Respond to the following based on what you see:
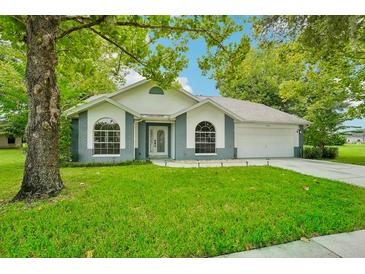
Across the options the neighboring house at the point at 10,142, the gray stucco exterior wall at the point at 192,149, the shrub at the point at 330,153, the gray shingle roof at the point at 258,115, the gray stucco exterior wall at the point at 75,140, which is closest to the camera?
the gray stucco exterior wall at the point at 75,140

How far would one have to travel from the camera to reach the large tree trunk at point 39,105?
5512 mm

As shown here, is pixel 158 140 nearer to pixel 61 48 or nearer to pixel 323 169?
pixel 61 48

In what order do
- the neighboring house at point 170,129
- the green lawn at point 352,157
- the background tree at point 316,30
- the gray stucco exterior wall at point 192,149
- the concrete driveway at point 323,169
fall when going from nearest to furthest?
the background tree at point 316,30, the concrete driveway at point 323,169, the neighboring house at point 170,129, the gray stucco exterior wall at point 192,149, the green lawn at point 352,157

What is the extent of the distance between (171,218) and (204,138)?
11.3 m

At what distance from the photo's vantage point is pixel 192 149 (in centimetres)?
1498

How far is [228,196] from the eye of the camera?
587 cm

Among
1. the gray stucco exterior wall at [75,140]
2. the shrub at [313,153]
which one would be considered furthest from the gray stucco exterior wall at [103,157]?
the shrub at [313,153]

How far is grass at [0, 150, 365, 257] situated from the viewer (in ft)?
10.6

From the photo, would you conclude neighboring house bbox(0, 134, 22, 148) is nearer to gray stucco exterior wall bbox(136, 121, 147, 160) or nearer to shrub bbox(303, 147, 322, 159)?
gray stucco exterior wall bbox(136, 121, 147, 160)

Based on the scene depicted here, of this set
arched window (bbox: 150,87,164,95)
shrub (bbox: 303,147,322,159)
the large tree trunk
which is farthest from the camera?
shrub (bbox: 303,147,322,159)

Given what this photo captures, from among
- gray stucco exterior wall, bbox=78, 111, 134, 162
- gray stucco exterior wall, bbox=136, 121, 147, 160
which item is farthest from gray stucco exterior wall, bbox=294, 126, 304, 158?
gray stucco exterior wall, bbox=78, 111, 134, 162

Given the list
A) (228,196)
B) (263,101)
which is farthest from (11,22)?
(263,101)

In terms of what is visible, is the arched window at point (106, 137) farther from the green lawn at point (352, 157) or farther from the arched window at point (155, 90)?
the green lawn at point (352, 157)

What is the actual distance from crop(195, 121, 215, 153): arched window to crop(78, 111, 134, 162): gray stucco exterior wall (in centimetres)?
444
